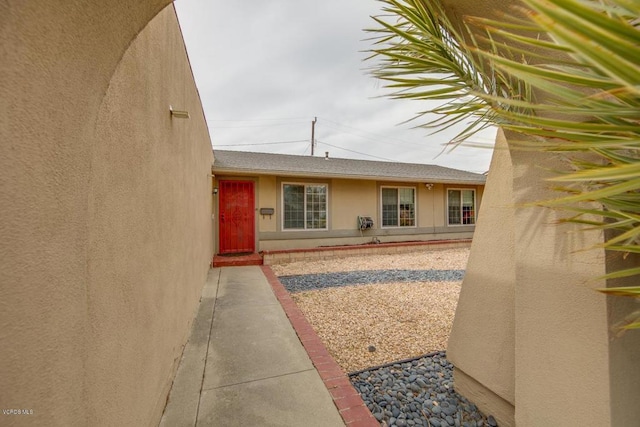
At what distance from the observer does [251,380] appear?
2611 millimetres

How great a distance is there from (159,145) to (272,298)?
349 cm

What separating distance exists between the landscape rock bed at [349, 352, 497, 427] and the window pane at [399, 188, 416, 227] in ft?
29.8

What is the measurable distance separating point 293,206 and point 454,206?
823 centimetres

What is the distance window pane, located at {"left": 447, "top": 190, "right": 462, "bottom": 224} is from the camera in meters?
12.8

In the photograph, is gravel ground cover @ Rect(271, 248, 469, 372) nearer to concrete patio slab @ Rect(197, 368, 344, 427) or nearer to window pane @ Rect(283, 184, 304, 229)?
concrete patio slab @ Rect(197, 368, 344, 427)

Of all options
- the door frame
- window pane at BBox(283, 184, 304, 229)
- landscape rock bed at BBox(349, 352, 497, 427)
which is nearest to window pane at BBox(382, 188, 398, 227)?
window pane at BBox(283, 184, 304, 229)

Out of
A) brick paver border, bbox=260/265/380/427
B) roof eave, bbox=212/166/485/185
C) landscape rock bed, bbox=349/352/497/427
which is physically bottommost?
landscape rock bed, bbox=349/352/497/427

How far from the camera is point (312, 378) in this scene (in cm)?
261

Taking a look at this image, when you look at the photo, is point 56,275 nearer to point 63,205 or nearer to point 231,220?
point 63,205

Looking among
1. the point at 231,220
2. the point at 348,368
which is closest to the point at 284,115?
the point at 231,220

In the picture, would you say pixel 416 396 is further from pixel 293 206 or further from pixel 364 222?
pixel 364 222

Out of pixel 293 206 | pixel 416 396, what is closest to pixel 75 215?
pixel 416 396

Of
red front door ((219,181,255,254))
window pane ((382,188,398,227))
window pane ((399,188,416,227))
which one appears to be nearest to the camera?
red front door ((219,181,255,254))

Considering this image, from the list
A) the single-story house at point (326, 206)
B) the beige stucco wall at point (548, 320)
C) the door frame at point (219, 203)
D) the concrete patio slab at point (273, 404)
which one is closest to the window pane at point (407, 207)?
the single-story house at point (326, 206)
